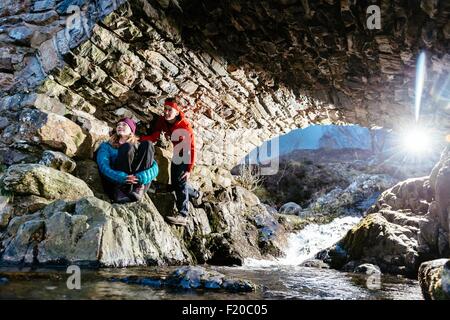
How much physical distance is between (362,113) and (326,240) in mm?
3429

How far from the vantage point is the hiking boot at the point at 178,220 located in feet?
19.0

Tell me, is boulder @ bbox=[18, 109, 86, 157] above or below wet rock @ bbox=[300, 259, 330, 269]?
above

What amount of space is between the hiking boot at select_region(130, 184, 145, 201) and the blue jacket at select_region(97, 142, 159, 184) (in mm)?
86

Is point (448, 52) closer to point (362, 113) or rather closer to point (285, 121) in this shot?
point (362, 113)

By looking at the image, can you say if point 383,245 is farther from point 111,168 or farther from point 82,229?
point 82,229

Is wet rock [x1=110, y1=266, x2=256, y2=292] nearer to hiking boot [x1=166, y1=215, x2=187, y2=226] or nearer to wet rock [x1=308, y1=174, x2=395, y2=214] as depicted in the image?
hiking boot [x1=166, y1=215, x2=187, y2=226]

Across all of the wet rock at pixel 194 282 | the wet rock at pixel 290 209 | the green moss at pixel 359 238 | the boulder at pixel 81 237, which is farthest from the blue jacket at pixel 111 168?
the wet rock at pixel 290 209

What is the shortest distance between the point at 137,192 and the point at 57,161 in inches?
46.1

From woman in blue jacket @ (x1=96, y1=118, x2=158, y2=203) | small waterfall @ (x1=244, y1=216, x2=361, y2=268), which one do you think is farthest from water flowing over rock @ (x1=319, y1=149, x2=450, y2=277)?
woman in blue jacket @ (x1=96, y1=118, x2=158, y2=203)

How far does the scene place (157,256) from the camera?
439 centimetres

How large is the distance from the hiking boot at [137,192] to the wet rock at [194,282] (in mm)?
1930

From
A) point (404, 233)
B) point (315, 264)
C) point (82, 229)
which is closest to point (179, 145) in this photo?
point (82, 229)

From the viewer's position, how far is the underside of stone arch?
14.4 ft
